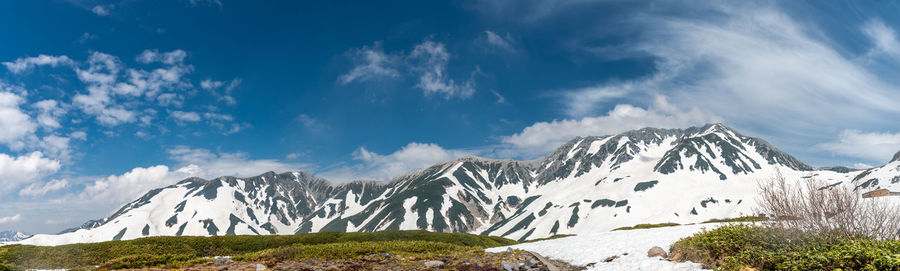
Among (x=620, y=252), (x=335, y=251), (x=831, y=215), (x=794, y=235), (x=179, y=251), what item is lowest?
(x=620, y=252)

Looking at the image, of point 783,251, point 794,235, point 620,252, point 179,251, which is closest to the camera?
point 783,251

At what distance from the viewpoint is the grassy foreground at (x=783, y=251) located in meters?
11.4

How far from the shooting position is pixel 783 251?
14.1m

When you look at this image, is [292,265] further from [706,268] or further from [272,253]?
[706,268]

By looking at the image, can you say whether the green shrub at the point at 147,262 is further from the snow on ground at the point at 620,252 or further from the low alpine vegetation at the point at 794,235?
the low alpine vegetation at the point at 794,235

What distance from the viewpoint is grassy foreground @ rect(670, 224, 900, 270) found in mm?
11422

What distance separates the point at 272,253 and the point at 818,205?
27.4 m

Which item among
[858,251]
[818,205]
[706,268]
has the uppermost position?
[818,205]

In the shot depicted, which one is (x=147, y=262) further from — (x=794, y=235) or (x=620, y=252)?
(x=794, y=235)

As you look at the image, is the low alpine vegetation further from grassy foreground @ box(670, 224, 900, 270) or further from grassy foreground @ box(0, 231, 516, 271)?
grassy foreground @ box(0, 231, 516, 271)

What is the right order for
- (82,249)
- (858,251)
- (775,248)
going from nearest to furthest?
1. (858,251)
2. (775,248)
3. (82,249)

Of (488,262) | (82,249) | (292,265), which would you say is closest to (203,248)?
(82,249)

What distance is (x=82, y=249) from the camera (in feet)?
80.7

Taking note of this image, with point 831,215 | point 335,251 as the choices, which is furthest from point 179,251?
point 831,215
